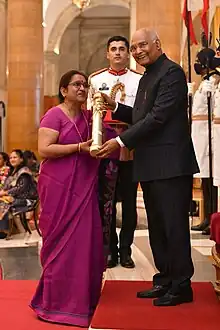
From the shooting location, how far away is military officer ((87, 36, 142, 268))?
5.06 meters

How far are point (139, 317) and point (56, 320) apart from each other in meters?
0.60

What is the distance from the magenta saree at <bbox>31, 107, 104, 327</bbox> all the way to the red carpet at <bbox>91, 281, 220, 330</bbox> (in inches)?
8.0

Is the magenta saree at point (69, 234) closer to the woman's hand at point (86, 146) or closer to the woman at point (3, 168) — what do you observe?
the woman's hand at point (86, 146)

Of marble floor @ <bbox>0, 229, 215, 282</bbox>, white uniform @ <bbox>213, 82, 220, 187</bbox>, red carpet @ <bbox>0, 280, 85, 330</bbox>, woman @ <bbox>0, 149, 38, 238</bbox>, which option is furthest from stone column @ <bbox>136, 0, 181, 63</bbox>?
red carpet @ <bbox>0, 280, 85, 330</bbox>

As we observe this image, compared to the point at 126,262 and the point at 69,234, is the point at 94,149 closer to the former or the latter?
the point at 69,234

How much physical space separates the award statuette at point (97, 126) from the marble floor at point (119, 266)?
167 cm

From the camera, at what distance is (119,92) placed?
5.12 metres

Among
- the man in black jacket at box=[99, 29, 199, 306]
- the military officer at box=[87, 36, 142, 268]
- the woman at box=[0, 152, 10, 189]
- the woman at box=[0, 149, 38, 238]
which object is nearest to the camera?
the man in black jacket at box=[99, 29, 199, 306]

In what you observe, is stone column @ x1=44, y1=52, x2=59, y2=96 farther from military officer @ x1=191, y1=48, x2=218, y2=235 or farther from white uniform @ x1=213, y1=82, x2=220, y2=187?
white uniform @ x1=213, y1=82, x2=220, y2=187

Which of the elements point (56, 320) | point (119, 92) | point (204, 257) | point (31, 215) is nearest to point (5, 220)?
point (31, 215)

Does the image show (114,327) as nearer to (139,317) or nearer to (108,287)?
(139,317)

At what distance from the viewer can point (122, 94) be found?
5.11 meters

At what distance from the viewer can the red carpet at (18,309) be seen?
12.9 ft

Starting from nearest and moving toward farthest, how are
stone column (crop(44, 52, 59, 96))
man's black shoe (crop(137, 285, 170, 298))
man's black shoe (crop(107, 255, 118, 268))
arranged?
man's black shoe (crop(137, 285, 170, 298))
man's black shoe (crop(107, 255, 118, 268))
stone column (crop(44, 52, 59, 96))
